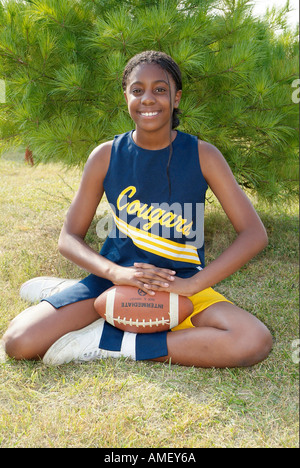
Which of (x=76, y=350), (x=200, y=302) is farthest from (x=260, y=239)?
(x=76, y=350)

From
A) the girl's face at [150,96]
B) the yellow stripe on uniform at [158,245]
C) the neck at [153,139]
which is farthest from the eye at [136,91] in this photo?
the yellow stripe on uniform at [158,245]

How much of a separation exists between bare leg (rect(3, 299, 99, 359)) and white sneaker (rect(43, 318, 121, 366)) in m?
0.04

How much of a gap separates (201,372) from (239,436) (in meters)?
0.34

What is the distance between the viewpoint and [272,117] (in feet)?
8.18

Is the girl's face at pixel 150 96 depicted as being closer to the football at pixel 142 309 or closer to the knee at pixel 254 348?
the football at pixel 142 309

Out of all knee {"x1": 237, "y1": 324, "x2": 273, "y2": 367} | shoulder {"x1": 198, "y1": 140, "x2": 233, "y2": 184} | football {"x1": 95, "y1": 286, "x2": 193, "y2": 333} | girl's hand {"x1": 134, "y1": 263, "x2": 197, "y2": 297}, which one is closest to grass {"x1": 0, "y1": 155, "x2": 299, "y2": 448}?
knee {"x1": 237, "y1": 324, "x2": 273, "y2": 367}

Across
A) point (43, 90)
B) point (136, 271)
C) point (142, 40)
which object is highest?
point (142, 40)

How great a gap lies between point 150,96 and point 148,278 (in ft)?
2.14

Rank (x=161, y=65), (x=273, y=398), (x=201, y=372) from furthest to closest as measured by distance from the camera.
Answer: (x=161, y=65) < (x=201, y=372) < (x=273, y=398)

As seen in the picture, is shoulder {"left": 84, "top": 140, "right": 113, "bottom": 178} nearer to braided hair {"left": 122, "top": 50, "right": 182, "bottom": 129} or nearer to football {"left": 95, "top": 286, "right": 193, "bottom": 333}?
braided hair {"left": 122, "top": 50, "right": 182, "bottom": 129}

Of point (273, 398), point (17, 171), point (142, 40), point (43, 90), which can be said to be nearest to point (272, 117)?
point (142, 40)

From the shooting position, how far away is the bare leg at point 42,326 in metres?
1.70

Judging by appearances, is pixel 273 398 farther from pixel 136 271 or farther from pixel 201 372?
pixel 136 271

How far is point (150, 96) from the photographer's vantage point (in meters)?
1.73
